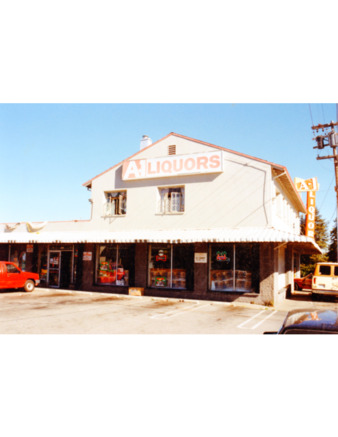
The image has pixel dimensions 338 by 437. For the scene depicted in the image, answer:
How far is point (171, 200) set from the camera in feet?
58.1

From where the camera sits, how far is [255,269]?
15055 millimetres

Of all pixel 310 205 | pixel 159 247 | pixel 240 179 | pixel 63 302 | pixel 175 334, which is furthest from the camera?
pixel 310 205

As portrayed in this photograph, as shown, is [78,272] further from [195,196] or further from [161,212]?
[195,196]

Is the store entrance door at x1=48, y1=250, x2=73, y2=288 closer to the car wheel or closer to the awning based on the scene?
the awning

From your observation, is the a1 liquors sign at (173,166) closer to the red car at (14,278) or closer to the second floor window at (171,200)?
the second floor window at (171,200)

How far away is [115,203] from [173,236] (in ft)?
16.4

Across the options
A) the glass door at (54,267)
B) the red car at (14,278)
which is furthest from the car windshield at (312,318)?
the glass door at (54,267)

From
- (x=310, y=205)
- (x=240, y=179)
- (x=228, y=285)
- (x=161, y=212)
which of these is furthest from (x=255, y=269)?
(x=310, y=205)

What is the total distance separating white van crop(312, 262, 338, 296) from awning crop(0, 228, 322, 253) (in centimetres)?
140

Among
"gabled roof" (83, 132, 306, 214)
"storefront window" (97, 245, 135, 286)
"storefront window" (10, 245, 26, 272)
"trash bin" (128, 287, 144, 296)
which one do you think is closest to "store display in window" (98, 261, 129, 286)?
"storefront window" (97, 245, 135, 286)

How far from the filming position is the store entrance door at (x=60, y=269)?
20203mm

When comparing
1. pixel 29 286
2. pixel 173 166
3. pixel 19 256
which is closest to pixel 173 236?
pixel 173 166

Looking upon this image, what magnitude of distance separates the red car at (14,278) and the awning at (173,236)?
82.0 inches

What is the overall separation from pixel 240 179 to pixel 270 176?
1.37m
